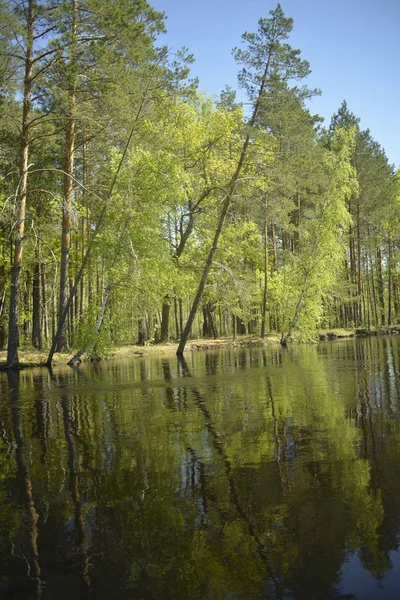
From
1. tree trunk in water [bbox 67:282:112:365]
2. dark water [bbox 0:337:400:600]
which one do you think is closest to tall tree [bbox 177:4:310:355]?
tree trunk in water [bbox 67:282:112:365]

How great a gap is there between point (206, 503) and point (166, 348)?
2923 centimetres

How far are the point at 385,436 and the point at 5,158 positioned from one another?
76.2 ft

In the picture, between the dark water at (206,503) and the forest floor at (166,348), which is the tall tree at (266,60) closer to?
the forest floor at (166,348)

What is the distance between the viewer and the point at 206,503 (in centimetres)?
439

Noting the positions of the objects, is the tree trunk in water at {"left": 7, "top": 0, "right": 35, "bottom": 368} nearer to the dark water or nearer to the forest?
the forest

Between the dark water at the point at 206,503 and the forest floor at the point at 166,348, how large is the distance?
1562 centimetres

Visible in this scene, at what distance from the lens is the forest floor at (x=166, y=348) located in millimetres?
24531

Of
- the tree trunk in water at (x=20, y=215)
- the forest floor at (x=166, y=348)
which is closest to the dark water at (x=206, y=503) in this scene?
the tree trunk in water at (x=20, y=215)

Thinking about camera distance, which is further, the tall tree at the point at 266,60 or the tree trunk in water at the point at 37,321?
the tree trunk in water at the point at 37,321

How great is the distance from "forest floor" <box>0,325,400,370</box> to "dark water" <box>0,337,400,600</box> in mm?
15625

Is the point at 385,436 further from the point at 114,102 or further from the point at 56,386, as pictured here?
the point at 114,102

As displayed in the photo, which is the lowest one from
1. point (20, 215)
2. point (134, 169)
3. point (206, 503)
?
point (206, 503)

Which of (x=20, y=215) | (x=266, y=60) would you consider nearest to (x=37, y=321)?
(x=20, y=215)

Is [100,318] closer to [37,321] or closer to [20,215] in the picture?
[20,215]
